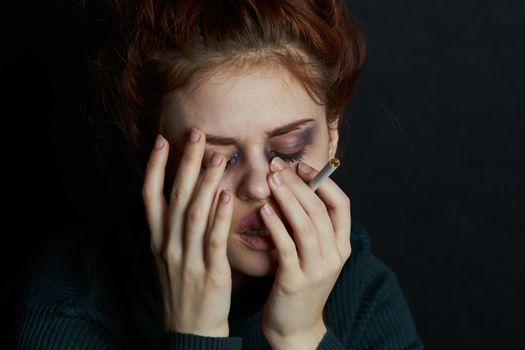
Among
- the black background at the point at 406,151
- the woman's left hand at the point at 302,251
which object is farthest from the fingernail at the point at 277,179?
the black background at the point at 406,151

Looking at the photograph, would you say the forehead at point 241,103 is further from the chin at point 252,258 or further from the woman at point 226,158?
the chin at point 252,258

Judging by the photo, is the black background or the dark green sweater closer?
the dark green sweater

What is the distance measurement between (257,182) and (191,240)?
150 mm

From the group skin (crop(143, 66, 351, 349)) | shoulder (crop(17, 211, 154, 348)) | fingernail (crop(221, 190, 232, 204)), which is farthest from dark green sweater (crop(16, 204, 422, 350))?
fingernail (crop(221, 190, 232, 204))

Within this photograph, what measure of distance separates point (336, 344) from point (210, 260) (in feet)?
1.02

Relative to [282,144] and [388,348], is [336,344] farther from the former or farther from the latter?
[282,144]

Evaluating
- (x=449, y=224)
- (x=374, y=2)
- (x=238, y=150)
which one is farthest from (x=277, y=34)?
(x=449, y=224)

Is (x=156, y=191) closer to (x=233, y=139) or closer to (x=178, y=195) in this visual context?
(x=178, y=195)

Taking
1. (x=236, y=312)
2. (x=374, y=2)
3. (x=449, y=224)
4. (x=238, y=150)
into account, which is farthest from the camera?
(x=449, y=224)

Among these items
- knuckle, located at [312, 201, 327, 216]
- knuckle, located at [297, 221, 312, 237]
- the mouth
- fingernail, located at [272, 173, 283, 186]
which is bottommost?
the mouth

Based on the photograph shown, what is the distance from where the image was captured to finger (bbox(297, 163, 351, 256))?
1494 millimetres

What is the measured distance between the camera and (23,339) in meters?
1.58

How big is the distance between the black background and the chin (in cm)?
53

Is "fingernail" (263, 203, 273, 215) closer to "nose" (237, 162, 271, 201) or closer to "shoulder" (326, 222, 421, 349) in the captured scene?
"nose" (237, 162, 271, 201)
